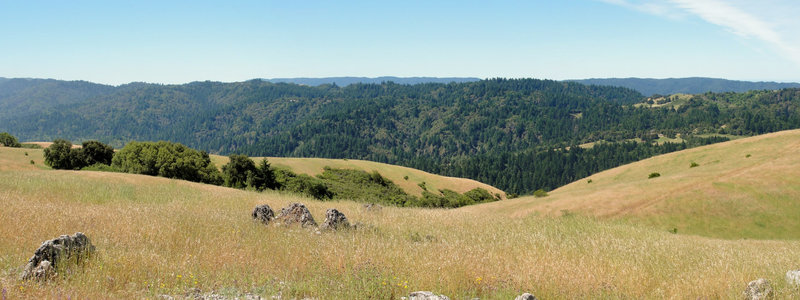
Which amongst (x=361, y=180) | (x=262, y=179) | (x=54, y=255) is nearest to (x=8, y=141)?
(x=262, y=179)

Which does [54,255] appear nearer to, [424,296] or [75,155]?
[424,296]

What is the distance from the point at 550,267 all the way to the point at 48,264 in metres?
8.78

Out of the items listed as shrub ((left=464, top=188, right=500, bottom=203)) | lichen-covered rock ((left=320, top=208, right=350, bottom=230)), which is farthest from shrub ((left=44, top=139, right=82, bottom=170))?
shrub ((left=464, top=188, right=500, bottom=203))

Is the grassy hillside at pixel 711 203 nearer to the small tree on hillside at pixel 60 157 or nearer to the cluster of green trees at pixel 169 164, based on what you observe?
the cluster of green trees at pixel 169 164

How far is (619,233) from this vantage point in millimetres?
14117

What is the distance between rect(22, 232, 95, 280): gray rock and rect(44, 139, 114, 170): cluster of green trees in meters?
70.3

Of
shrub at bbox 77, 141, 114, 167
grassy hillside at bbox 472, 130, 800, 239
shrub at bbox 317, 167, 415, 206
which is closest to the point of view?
grassy hillside at bbox 472, 130, 800, 239

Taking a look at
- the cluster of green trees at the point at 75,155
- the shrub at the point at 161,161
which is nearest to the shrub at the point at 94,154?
the cluster of green trees at the point at 75,155

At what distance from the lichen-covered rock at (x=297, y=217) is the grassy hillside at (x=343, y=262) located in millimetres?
993

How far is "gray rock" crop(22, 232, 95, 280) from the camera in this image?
6.57 meters

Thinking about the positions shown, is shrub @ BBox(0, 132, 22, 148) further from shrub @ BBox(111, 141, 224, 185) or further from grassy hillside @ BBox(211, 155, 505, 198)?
shrub @ BBox(111, 141, 224, 185)

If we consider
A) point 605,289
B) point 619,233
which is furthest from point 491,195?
point 605,289

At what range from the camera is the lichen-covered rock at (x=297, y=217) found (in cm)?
1293

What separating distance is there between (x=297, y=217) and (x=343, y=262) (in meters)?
4.99
